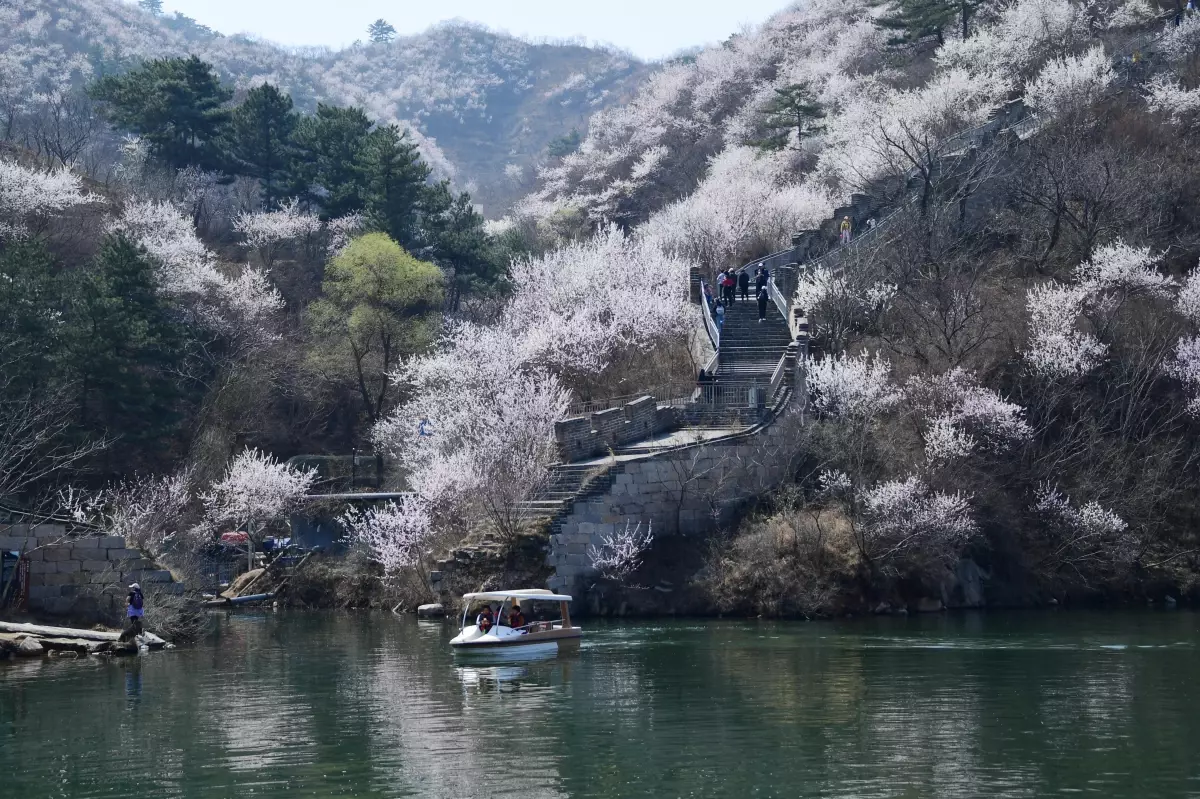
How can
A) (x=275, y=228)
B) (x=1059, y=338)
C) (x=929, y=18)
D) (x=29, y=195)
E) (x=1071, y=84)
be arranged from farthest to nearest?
(x=929, y=18), (x=275, y=228), (x=29, y=195), (x=1071, y=84), (x=1059, y=338)

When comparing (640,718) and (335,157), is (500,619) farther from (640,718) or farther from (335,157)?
(335,157)

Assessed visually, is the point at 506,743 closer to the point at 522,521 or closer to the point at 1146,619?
the point at 522,521

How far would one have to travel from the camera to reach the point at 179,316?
219ft

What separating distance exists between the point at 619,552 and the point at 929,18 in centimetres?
4924

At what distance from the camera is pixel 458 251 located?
72188 millimetres

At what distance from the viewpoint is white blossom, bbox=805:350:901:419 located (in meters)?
46.4

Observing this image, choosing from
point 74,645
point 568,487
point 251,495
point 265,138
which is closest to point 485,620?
point 568,487

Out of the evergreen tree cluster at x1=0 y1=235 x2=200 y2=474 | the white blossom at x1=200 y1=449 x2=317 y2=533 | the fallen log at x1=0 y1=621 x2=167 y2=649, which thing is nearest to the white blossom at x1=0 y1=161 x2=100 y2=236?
the evergreen tree cluster at x1=0 y1=235 x2=200 y2=474

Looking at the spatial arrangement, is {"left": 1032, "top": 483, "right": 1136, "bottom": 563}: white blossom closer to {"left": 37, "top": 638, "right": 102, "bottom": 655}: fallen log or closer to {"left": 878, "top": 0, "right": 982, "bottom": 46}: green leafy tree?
{"left": 37, "top": 638, "right": 102, "bottom": 655}: fallen log

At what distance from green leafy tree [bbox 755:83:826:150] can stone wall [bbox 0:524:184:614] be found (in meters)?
52.3

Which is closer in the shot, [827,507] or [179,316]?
[827,507]

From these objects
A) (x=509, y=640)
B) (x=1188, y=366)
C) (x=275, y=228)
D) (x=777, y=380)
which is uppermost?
(x=275, y=228)

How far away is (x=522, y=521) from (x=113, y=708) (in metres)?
17.7

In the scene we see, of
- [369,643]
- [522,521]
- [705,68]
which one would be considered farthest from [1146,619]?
[705,68]
